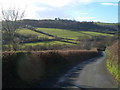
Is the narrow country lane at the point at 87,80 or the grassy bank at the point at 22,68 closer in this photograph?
the grassy bank at the point at 22,68

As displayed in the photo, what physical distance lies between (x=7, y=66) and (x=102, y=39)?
244 ft

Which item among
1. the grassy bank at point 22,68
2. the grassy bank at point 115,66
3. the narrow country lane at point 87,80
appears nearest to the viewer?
the grassy bank at point 22,68

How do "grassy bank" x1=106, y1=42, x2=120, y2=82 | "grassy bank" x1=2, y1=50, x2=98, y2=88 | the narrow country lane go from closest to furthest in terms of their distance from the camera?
"grassy bank" x1=2, y1=50, x2=98, y2=88
the narrow country lane
"grassy bank" x1=106, y1=42, x2=120, y2=82

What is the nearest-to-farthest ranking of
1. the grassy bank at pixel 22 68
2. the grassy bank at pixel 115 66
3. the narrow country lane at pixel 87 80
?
the grassy bank at pixel 22 68 < the narrow country lane at pixel 87 80 < the grassy bank at pixel 115 66

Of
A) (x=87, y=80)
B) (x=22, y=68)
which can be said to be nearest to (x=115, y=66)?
(x=87, y=80)

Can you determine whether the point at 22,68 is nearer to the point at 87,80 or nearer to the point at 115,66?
the point at 87,80

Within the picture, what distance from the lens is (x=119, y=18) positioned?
19.0 m

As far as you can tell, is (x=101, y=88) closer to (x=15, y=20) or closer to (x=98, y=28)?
(x=15, y=20)

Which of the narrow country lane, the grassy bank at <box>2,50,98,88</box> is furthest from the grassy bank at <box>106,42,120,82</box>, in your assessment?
the grassy bank at <box>2,50,98,88</box>

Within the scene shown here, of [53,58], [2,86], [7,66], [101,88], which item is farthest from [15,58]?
[53,58]

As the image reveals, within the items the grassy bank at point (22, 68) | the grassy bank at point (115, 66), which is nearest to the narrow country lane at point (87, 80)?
the grassy bank at point (115, 66)

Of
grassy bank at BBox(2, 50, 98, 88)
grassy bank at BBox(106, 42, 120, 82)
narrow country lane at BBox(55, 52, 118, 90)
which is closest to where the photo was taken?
grassy bank at BBox(2, 50, 98, 88)

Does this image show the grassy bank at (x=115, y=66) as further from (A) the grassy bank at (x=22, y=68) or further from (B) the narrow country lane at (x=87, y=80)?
(A) the grassy bank at (x=22, y=68)

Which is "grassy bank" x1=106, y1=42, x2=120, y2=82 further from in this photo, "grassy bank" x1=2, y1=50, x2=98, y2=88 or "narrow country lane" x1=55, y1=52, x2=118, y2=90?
"grassy bank" x1=2, y1=50, x2=98, y2=88
